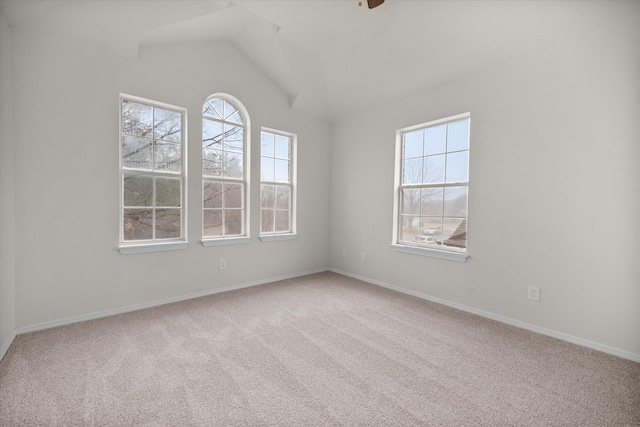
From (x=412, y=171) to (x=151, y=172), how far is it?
9.83 ft

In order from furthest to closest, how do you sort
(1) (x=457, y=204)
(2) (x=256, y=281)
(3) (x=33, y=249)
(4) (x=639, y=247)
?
(2) (x=256, y=281) < (1) (x=457, y=204) < (3) (x=33, y=249) < (4) (x=639, y=247)

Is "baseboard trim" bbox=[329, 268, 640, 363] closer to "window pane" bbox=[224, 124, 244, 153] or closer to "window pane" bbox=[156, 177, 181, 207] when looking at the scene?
→ "window pane" bbox=[224, 124, 244, 153]

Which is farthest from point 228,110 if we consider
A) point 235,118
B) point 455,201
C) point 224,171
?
point 455,201

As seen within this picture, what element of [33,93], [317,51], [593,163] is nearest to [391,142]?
[317,51]

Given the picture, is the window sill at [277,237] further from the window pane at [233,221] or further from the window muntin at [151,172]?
the window muntin at [151,172]

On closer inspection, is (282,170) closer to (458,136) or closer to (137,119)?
(137,119)

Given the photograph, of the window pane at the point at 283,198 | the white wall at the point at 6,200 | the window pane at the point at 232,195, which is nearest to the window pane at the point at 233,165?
the window pane at the point at 232,195

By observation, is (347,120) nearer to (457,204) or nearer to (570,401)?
(457,204)

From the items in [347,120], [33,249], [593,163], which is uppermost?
[347,120]

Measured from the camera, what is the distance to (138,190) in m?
3.08

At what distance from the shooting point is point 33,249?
2.49m

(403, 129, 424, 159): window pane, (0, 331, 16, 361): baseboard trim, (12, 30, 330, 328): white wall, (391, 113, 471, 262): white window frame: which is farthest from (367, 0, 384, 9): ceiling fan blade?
(0, 331, 16, 361): baseboard trim

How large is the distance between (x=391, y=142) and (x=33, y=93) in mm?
3569

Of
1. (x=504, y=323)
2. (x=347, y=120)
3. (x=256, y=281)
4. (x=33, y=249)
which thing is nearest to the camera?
(x=33, y=249)
